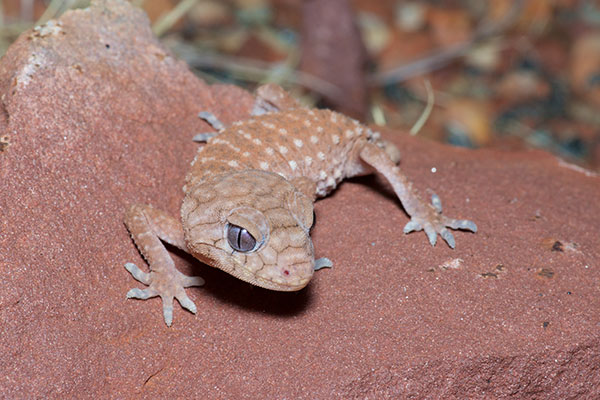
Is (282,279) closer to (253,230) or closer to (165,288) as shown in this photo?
(253,230)

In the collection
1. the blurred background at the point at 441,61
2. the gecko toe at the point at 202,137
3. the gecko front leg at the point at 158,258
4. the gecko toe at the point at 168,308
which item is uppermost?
the gecko toe at the point at 202,137

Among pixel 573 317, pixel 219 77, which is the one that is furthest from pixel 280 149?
pixel 219 77

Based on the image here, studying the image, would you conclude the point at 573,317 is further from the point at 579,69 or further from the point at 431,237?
the point at 579,69

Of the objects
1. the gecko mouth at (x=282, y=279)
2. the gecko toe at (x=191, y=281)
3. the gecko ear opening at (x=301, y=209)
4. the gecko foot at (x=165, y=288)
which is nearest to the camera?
the gecko mouth at (x=282, y=279)

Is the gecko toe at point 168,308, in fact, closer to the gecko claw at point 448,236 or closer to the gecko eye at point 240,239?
the gecko eye at point 240,239

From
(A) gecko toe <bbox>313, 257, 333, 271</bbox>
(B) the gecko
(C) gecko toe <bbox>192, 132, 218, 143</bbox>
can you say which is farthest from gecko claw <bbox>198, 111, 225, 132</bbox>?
(A) gecko toe <bbox>313, 257, 333, 271</bbox>

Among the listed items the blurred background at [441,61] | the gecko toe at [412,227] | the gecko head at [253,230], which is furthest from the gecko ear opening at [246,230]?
the blurred background at [441,61]
